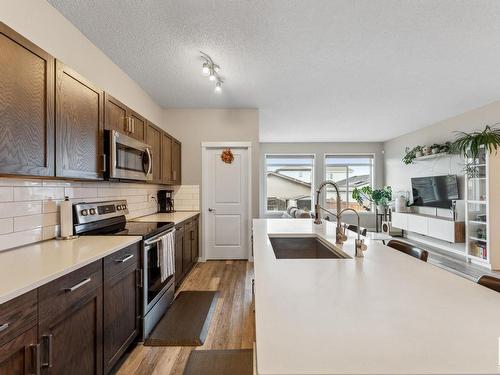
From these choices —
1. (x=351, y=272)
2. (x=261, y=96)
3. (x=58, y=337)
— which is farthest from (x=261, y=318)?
(x=261, y=96)

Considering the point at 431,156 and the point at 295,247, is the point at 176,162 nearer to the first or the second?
the point at 295,247

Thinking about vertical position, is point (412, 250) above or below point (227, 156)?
below

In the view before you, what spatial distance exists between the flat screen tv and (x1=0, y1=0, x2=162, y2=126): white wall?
5.93 m

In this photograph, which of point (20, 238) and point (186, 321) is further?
point (186, 321)

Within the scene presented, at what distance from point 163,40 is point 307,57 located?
4.84 ft

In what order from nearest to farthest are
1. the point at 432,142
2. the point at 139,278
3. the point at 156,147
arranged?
the point at 139,278 < the point at 156,147 < the point at 432,142

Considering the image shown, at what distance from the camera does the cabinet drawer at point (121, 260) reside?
1.63 meters

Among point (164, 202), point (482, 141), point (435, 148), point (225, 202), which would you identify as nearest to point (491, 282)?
point (225, 202)

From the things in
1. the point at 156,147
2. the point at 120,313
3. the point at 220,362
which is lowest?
the point at 220,362

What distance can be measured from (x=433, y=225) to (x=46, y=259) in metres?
6.27

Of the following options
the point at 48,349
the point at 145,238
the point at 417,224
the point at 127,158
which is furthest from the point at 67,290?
the point at 417,224

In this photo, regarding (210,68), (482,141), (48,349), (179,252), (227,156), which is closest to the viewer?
(48,349)

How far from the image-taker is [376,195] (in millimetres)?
7293

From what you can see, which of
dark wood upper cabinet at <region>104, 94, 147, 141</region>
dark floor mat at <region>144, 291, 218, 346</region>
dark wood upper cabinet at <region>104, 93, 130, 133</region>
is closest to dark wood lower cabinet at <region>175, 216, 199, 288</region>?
dark floor mat at <region>144, 291, 218, 346</region>
